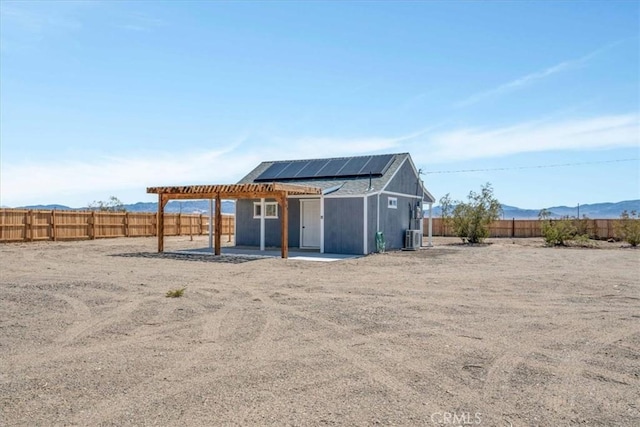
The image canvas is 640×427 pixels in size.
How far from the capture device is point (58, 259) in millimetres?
15945

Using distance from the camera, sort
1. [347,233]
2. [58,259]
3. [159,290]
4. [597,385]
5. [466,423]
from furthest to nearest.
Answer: [347,233] → [58,259] → [159,290] → [597,385] → [466,423]

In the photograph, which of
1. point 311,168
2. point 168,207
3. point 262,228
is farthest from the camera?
point 168,207

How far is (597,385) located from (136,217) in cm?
2903

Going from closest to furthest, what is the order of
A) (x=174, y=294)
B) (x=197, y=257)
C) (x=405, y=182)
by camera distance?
(x=174, y=294) → (x=197, y=257) → (x=405, y=182)

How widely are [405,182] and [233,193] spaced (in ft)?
25.5

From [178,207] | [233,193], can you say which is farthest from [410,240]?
[178,207]

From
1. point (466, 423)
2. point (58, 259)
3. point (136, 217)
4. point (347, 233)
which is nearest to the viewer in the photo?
point (466, 423)

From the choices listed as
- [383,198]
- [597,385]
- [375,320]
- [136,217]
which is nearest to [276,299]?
[375,320]

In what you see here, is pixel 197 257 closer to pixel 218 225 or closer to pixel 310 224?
pixel 218 225

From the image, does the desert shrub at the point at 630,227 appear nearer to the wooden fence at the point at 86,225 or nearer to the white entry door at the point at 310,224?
the white entry door at the point at 310,224

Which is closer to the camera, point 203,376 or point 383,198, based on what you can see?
point 203,376

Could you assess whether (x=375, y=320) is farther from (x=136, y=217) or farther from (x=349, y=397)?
(x=136, y=217)

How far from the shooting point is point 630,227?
2577 cm

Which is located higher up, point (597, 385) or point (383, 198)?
point (383, 198)
